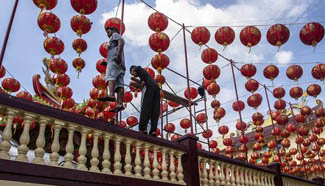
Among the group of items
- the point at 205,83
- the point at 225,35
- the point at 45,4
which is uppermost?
the point at 225,35

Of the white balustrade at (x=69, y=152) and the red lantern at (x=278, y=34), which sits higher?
the red lantern at (x=278, y=34)

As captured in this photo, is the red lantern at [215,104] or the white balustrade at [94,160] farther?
the red lantern at [215,104]

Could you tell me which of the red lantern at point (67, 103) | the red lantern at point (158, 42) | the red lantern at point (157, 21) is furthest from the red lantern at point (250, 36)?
the red lantern at point (67, 103)

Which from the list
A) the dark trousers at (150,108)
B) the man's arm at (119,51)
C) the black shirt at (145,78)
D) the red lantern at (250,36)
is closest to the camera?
the man's arm at (119,51)

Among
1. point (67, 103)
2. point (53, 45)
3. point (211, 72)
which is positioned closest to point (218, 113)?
point (211, 72)

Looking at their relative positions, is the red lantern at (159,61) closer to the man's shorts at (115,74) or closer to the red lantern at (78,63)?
the red lantern at (78,63)

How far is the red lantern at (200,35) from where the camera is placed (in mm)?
8586

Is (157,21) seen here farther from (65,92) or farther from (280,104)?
(280,104)

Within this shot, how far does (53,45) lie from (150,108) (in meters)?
4.65

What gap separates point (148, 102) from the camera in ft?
14.7

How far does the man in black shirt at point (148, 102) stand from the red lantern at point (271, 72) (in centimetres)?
652

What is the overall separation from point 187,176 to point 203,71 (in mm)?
6110

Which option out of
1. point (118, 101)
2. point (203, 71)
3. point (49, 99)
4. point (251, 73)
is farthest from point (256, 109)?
point (49, 99)

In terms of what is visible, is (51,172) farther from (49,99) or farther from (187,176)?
(49,99)
